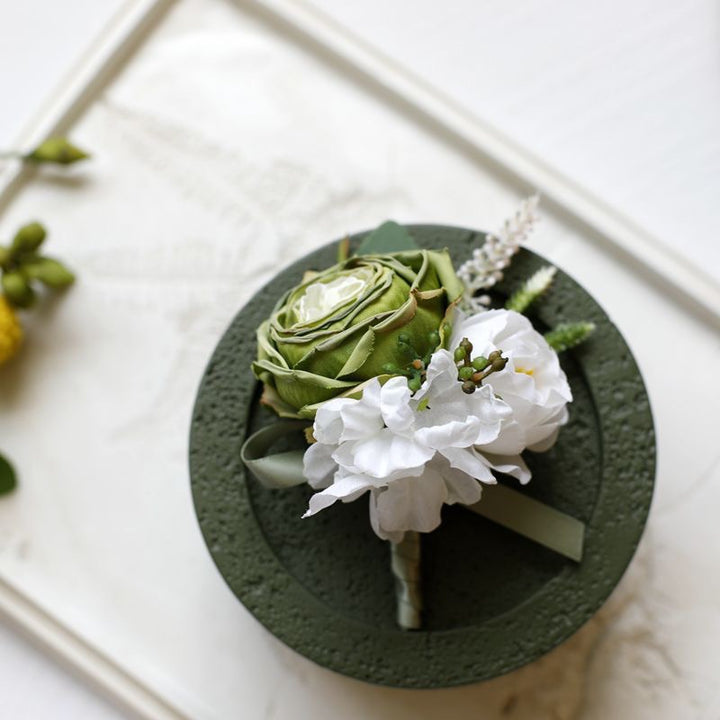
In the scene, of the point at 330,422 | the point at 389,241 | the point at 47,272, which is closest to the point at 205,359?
the point at 47,272

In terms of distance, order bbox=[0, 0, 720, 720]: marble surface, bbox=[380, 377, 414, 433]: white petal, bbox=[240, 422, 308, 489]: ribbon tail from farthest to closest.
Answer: bbox=[0, 0, 720, 720]: marble surface → bbox=[240, 422, 308, 489]: ribbon tail → bbox=[380, 377, 414, 433]: white petal

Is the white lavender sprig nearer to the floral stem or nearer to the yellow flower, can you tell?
the floral stem

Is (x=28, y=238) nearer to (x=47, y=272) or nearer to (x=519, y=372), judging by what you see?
(x=47, y=272)

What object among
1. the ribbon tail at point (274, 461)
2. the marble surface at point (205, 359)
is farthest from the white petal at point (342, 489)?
the marble surface at point (205, 359)

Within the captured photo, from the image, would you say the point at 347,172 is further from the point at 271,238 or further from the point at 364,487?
the point at 364,487

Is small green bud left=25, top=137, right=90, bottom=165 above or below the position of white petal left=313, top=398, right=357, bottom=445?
below

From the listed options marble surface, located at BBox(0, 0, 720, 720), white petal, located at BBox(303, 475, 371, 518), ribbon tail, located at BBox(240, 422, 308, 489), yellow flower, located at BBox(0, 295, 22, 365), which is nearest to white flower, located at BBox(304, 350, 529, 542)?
white petal, located at BBox(303, 475, 371, 518)
